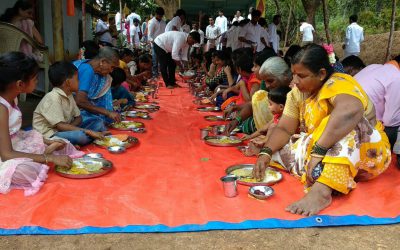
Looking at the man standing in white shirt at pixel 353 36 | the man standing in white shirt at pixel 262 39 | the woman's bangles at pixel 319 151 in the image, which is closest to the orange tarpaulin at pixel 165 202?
the woman's bangles at pixel 319 151

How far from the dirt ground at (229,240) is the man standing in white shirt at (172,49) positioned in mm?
5870

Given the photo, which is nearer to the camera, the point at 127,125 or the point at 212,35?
the point at 127,125


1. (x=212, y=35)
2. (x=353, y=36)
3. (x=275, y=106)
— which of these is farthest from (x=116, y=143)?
(x=212, y=35)

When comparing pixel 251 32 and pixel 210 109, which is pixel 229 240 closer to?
pixel 210 109

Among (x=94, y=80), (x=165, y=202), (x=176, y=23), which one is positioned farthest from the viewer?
(x=176, y=23)

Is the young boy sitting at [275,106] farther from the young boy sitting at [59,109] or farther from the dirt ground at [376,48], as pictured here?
the dirt ground at [376,48]

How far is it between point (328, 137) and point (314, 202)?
1.31 ft

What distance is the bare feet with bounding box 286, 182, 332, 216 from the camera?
212 centimetres

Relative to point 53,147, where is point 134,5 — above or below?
above

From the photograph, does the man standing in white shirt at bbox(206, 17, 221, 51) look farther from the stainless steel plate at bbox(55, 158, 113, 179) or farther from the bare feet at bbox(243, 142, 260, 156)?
the stainless steel plate at bbox(55, 158, 113, 179)

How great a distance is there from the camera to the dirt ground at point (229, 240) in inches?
72.3

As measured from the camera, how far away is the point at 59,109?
319 centimetres

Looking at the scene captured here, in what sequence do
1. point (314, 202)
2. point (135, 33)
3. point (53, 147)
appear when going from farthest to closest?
1. point (135, 33)
2. point (53, 147)
3. point (314, 202)

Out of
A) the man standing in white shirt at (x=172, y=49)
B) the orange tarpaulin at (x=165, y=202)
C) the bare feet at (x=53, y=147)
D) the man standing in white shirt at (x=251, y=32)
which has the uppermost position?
the man standing in white shirt at (x=251, y=32)
